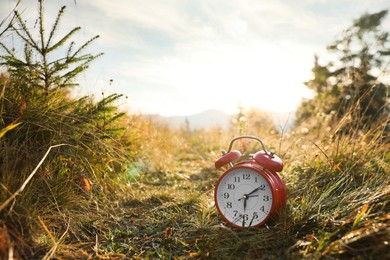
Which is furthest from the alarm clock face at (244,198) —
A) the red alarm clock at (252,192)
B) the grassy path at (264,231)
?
the grassy path at (264,231)

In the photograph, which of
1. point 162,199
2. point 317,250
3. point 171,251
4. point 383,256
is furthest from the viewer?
point 162,199

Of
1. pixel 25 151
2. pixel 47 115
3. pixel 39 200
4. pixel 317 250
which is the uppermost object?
pixel 47 115

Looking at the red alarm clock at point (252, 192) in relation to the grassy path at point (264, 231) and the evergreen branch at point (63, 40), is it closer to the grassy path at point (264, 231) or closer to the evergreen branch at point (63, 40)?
the grassy path at point (264, 231)

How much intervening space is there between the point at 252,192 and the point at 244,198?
87mm

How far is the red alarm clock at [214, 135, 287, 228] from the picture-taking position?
9.28ft

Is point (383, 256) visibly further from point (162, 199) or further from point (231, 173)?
point (162, 199)

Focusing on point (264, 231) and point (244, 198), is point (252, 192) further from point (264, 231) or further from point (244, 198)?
point (264, 231)

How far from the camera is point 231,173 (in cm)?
302

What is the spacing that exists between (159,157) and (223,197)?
3681mm

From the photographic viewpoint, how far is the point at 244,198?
2912mm

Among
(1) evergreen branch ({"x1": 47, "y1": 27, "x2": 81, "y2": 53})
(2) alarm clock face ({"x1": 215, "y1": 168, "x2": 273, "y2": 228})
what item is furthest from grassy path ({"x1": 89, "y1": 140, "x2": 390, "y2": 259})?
(1) evergreen branch ({"x1": 47, "y1": 27, "x2": 81, "y2": 53})

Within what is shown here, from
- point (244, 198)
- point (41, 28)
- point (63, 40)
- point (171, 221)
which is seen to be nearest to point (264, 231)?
point (244, 198)

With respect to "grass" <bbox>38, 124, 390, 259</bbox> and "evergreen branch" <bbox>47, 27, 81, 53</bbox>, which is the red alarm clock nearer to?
"grass" <bbox>38, 124, 390, 259</bbox>

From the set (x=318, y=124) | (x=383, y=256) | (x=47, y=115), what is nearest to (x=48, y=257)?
(x=47, y=115)
